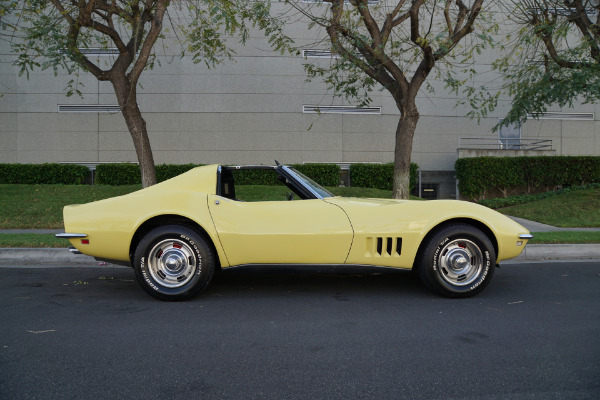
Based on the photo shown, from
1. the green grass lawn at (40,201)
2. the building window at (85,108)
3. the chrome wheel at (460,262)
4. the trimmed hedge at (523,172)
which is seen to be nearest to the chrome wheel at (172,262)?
the chrome wheel at (460,262)

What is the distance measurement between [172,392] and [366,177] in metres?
14.8

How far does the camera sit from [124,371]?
2.70 m

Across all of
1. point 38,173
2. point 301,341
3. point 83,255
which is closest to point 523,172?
point 83,255

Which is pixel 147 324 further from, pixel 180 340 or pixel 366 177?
pixel 366 177

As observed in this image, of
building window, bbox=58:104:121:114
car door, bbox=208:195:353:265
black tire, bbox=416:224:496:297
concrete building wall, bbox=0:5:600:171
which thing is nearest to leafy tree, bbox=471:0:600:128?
concrete building wall, bbox=0:5:600:171

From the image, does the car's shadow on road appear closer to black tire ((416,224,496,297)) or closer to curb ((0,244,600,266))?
black tire ((416,224,496,297))

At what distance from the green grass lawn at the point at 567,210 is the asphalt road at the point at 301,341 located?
7511 mm

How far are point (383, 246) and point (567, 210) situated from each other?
1127cm

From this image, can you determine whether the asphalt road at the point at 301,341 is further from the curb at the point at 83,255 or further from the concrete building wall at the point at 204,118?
the concrete building wall at the point at 204,118

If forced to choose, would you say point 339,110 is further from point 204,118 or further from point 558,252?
point 558,252

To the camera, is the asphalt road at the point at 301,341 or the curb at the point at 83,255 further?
the curb at the point at 83,255

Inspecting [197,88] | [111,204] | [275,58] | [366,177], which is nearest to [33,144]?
[197,88]

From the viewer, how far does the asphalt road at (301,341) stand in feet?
8.16

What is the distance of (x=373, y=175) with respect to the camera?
1669cm
